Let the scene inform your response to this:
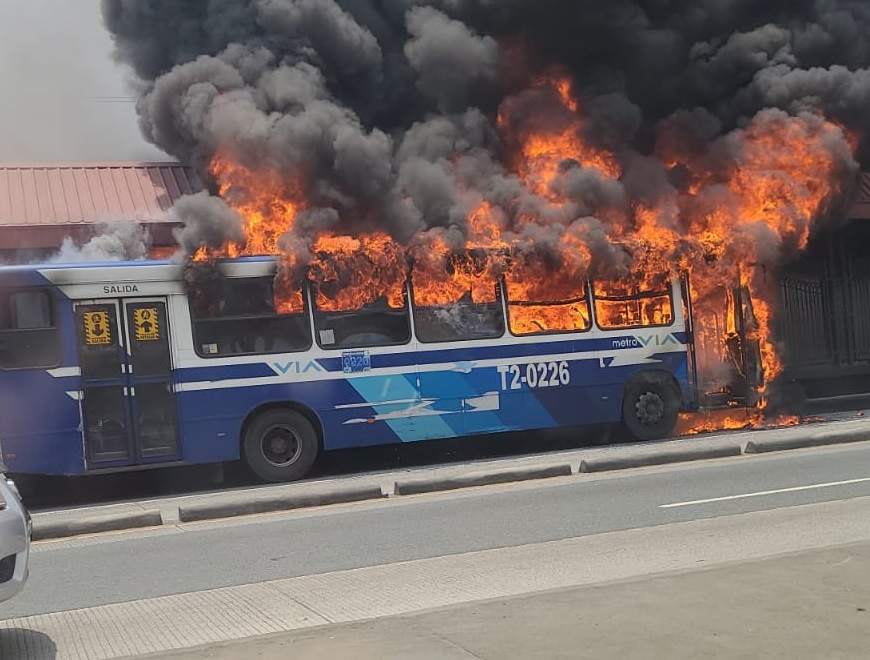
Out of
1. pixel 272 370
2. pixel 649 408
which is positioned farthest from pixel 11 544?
pixel 649 408

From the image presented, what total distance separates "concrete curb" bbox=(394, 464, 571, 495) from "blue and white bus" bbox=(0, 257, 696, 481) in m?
1.61

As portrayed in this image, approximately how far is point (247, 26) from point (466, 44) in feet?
11.1

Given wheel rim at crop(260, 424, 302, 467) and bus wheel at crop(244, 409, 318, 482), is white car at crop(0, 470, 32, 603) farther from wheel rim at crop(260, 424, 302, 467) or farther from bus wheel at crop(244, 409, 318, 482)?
wheel rim at crop(260, 424, 302, 467)

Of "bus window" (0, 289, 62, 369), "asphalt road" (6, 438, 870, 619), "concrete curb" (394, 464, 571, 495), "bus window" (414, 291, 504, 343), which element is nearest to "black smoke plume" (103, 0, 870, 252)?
"bus window" (414, 291, 504, 343)

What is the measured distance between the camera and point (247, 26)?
15.0 metres

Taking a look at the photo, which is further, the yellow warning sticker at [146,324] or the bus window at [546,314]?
the bus window at [546,314]

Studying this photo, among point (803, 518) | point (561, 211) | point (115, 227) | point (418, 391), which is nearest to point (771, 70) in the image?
point (561, 211)

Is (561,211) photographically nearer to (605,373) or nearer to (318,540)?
(605,373)

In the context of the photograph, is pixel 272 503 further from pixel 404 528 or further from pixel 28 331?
pixel 28 331

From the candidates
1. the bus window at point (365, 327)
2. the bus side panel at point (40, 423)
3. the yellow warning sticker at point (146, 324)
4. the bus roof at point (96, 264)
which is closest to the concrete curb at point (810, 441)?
the bus window at point (365, 327)

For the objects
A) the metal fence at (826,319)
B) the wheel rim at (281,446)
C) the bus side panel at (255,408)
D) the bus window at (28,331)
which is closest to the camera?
the bus window at (28,331)

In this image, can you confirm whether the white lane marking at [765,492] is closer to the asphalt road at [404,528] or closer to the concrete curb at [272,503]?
the asphalt road at [404,528]

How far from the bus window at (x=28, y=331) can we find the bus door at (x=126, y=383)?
0.30 m

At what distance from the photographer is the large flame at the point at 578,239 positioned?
12.3 m
